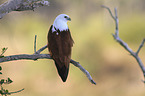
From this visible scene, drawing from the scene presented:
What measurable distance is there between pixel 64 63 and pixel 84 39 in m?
11.5

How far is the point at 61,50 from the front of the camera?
3836mm

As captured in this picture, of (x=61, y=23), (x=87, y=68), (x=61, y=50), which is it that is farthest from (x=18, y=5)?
(x=87, y=68)

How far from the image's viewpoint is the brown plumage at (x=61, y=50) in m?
3.84

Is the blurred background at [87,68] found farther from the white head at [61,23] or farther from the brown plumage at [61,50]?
the brown plumage at [61,50]

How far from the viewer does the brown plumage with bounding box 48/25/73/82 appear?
12.6 feet

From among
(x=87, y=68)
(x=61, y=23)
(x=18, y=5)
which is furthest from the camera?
(x=87, y=68)

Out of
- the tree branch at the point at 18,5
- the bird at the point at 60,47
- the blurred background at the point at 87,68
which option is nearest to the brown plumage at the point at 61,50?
the bird at the point at 60,47

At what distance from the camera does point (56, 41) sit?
3896 millimetres

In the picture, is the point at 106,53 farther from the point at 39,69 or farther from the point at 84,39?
the point at 39,69

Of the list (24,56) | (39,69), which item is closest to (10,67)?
(39,69)

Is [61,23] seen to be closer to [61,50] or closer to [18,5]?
[61,50]

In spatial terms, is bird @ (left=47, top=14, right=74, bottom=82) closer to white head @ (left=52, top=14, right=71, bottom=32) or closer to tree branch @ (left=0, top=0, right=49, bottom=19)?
white head @ (left=52, top=14, right=71, bottom=32)

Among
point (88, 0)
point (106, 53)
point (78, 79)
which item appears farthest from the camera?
point (88, 0)

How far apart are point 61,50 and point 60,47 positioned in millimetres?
46
